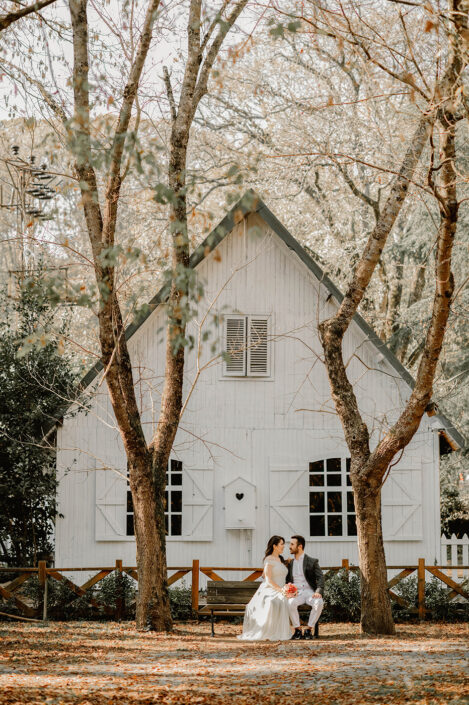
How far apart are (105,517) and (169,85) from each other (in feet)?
25.8

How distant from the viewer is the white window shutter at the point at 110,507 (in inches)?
686

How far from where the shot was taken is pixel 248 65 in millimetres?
25266

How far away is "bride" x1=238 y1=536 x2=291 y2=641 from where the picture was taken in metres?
13.5

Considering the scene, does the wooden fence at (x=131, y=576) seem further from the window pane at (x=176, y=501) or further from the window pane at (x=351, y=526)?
the window pane at (x=176, y=501)

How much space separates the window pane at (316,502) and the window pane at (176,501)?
243 centimetres

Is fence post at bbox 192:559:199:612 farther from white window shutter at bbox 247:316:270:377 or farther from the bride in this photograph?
white window shutter at bbox 247:316:270:377

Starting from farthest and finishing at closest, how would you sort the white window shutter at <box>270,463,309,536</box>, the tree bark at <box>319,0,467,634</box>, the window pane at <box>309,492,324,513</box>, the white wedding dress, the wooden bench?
1. the window pane at <box>309,492,324,513</box>
2. the white window shutter at <box>270,463,309,536</box>
3. the wooden bench
4. the white wedding dress
5. the tree bark at <box>319,0,467,634</box>

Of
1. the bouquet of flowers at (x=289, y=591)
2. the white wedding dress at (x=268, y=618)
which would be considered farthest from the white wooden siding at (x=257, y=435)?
the bouquet of flowers at (x=289, y=591)

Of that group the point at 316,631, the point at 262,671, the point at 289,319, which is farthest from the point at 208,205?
the point at 262,671

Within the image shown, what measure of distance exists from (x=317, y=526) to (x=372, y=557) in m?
4.65

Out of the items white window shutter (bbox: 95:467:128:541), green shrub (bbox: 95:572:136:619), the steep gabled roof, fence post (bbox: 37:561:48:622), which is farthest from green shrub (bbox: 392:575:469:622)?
fence post (bbox: 37:561:48:622)

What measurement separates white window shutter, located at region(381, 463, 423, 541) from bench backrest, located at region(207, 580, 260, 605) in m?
4.17

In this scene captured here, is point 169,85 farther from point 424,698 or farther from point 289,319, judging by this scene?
point 424,698

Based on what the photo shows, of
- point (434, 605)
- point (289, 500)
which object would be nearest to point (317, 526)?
point (289, 500)
